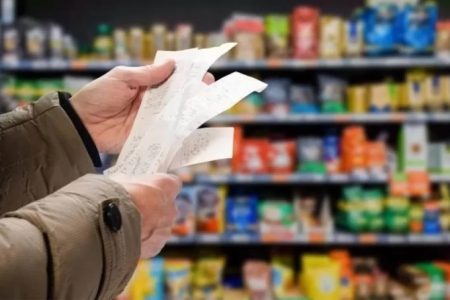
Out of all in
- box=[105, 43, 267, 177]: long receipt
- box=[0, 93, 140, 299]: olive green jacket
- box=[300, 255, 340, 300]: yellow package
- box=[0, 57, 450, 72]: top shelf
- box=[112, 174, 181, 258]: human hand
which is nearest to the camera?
box=[0, 93, 140, 299]: olive green jacket

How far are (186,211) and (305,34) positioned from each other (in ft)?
4.10

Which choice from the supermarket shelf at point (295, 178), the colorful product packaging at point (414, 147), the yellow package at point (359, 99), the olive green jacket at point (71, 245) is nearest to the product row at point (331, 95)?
the yellow package at point (359, 99)

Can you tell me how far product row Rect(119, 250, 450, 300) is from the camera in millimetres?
3062

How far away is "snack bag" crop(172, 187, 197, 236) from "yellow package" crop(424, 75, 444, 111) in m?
1.47

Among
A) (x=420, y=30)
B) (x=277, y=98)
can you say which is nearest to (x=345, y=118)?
(x=277, y=98)

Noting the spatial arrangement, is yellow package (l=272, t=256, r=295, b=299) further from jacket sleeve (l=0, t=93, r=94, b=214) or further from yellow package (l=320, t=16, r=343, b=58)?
jacket sleeve (l=0, t=93, r=94, b=214)

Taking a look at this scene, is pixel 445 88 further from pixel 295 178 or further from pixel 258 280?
pixel 258 280

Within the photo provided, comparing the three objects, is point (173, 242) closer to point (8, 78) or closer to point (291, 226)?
point (291, 226)

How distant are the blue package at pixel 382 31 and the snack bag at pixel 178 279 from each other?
165 cm

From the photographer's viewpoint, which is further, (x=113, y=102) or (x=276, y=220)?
(x=276, y=220)

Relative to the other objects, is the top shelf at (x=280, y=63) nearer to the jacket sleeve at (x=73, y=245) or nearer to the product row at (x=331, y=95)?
the product row at (x=331, y=95)

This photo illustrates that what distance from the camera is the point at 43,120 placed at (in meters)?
1.14

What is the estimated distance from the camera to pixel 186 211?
3195mm

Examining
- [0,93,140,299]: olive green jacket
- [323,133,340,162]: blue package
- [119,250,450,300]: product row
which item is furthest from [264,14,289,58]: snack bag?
[0,93,140,299]: olive green jacket
